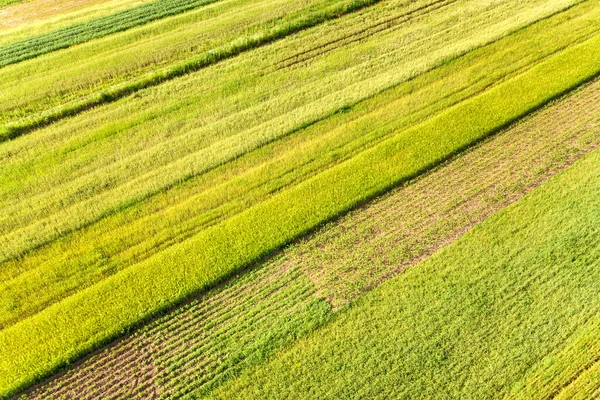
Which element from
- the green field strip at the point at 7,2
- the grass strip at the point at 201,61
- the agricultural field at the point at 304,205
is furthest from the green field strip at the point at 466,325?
the green field strip at the point at 7,2

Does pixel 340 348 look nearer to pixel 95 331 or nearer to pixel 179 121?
pixel 95 331

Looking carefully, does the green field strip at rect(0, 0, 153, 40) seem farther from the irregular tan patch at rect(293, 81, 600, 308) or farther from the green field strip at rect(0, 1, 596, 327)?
the irregular tan patch at rect(293, 81, 600, 308)

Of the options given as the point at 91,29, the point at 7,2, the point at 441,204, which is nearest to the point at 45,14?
the point at 7,2

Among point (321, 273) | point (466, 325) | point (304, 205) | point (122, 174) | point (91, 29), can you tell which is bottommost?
point (466, 325)

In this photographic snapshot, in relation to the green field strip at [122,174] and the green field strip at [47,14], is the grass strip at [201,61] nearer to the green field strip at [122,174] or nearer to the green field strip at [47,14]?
the green field strip at [122,174]

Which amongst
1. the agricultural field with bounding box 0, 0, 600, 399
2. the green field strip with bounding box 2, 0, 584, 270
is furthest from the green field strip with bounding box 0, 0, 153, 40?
the green field strip with bounding box 2, 0, 584, 270

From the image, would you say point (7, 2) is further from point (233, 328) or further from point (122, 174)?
point (233, 328)
